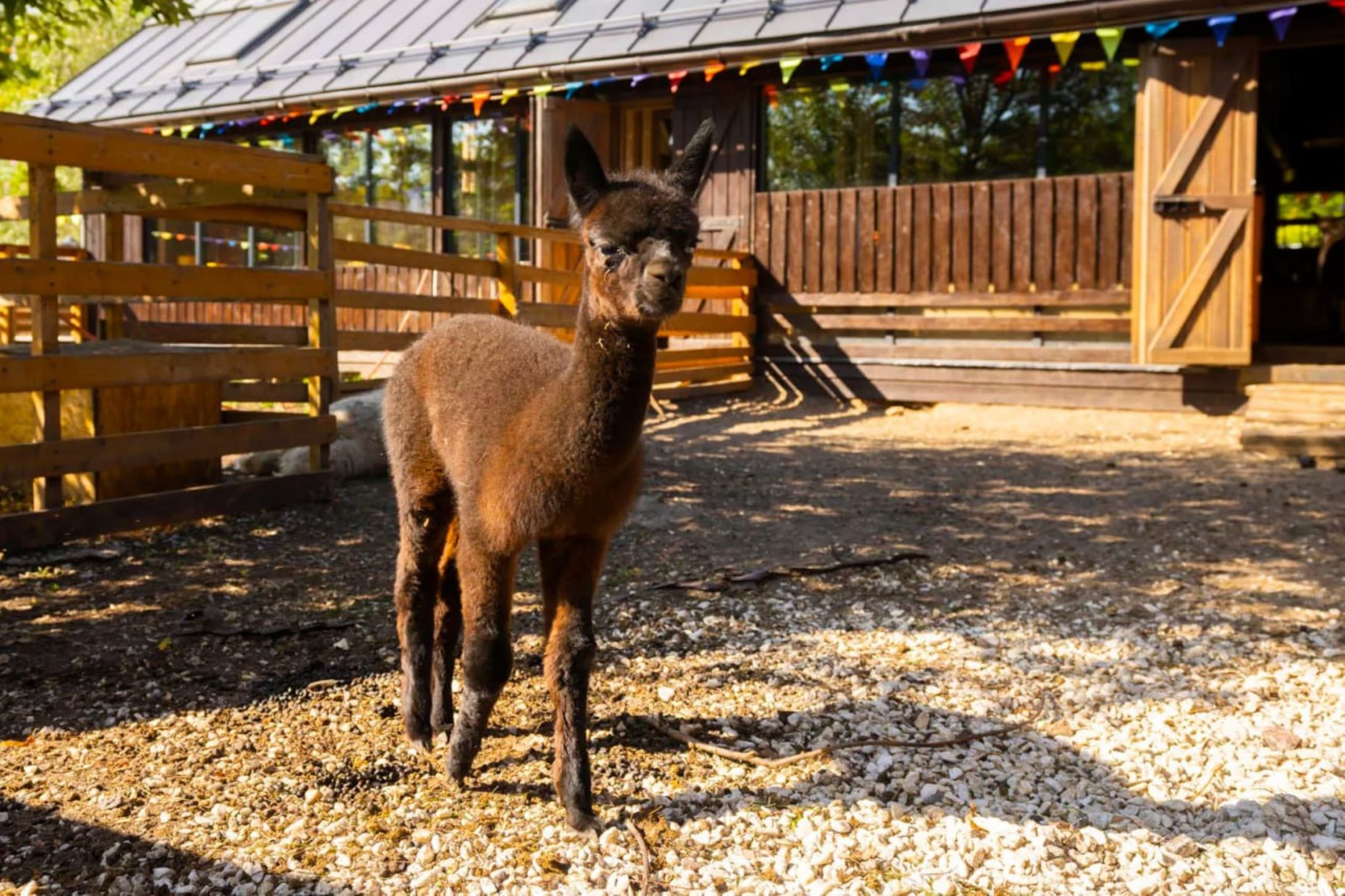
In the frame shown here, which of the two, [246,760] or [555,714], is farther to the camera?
[246,760]

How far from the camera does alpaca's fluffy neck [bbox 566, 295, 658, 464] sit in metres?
3.47

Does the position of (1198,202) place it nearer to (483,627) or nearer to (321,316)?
(321,316)

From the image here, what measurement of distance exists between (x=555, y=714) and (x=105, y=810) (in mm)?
1381

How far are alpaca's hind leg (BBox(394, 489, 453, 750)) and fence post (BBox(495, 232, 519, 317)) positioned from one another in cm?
754

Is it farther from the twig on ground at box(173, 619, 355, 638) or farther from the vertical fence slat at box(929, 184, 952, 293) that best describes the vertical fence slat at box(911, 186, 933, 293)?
the twig on ground at box(173, 619, 355, 638)

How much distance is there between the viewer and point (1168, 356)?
40.0 feet

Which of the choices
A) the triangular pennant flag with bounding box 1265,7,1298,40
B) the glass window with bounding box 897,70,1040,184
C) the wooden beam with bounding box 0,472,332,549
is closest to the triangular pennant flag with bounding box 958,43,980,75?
the glass window with bounding box 897,70,1040,184

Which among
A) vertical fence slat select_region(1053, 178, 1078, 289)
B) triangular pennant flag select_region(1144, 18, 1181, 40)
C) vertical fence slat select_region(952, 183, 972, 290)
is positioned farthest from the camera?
vertical fence slat select_region(952, 183, 972, 290)

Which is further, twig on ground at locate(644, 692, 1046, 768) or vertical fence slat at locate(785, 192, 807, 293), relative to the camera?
vertical fence slat at locate(785, 192, 807, 293)

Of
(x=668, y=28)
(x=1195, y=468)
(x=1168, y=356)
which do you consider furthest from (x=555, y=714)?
(x=668, y=28)

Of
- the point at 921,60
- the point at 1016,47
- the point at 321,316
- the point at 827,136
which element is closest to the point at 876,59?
the point at 921,60

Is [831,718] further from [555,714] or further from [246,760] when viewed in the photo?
[246,760]

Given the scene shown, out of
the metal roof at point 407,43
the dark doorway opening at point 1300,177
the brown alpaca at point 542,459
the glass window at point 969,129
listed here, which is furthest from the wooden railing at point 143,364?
the dark doorway opening at point 1300,177

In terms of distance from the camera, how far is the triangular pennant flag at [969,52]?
41.5ft
